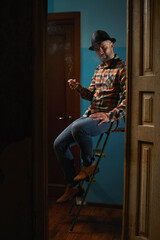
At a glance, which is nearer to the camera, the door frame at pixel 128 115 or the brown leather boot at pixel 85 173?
the door frame at pixel 128 115

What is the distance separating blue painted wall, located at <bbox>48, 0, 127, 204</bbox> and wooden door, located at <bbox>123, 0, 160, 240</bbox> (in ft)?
4.09

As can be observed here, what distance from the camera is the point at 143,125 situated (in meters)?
1.87

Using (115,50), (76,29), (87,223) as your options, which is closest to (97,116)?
(115,50)

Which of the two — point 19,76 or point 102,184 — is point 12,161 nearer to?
point 19,76

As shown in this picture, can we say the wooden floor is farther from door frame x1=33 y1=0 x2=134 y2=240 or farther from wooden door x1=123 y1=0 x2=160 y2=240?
door frame x1=33 y1=0 x2=134 y2=240

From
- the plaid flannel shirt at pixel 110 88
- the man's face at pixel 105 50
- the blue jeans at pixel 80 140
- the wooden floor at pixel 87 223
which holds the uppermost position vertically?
the man's face at pixel 105 50

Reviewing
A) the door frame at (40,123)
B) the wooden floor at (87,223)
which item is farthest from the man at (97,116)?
the door frame at (40,123)

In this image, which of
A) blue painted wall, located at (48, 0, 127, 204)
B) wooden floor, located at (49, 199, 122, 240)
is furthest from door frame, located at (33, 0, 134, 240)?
blue painted wall, located at (48, 0, 127, 204)

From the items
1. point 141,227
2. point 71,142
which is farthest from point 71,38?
point 141,227

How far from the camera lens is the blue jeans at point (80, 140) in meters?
2.40

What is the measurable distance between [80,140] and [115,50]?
4.21 ft

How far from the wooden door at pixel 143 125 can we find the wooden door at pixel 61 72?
1.44m

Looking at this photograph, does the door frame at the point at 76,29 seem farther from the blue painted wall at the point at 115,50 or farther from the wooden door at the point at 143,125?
the wooden door at the point at 143,125

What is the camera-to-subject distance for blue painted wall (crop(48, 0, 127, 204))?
121 inches
